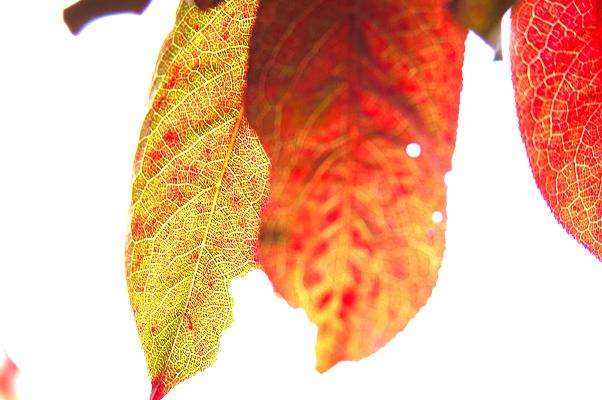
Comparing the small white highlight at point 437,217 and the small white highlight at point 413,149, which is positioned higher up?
the small white highlight at point 413,149

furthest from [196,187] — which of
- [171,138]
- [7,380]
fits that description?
[7,380]

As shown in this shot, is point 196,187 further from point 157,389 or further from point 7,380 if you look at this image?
point 7,380

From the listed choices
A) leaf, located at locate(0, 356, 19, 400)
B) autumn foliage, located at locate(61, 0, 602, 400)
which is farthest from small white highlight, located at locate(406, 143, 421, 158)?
leaf, located at locate(0, 356, 19, 400)

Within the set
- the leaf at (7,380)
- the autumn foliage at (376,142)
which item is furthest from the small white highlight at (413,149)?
the leaf at (7,380)

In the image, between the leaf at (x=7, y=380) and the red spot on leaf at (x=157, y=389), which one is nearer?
the red spot on leaf at (x=157, y=389)

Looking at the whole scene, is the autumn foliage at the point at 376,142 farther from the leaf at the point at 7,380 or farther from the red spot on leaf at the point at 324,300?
the leaf at the point at 7,380
